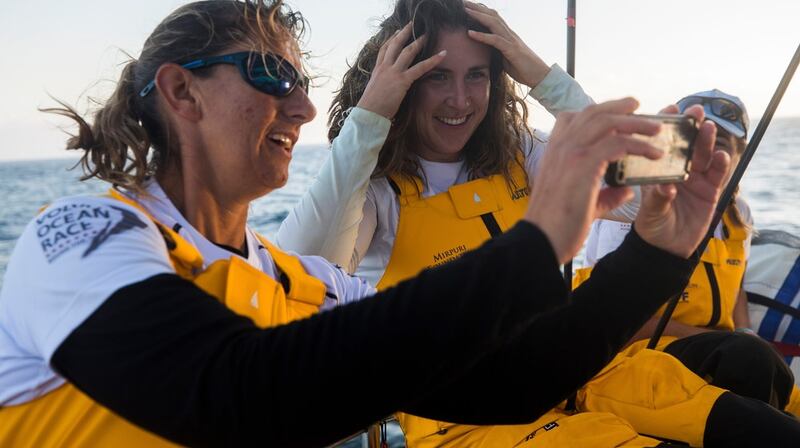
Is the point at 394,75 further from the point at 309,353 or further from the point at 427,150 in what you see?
the point at 309,353

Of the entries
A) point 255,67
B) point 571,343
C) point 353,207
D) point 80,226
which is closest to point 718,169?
point 571,343

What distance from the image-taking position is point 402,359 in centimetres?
97

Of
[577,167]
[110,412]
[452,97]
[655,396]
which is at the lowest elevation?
[655,396]

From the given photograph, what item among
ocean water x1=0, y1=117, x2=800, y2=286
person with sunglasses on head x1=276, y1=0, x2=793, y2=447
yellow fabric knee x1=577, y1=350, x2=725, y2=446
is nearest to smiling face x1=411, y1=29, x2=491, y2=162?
person with sunglasses on head x1=276, y1=0, x2=793, y2=447

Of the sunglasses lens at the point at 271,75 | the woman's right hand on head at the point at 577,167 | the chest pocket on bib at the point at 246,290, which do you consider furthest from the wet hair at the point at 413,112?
the woman's right hand on head at the point at 577,167

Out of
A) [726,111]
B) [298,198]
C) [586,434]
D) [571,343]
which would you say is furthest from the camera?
[298,198]

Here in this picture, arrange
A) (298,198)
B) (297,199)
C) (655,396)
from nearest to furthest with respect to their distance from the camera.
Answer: (655,396) → (298,198) → (297,199)

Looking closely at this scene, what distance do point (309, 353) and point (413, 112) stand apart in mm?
1780

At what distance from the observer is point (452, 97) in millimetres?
2617

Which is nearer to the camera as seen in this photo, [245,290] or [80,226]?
[80,226]

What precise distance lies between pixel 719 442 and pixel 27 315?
153cm

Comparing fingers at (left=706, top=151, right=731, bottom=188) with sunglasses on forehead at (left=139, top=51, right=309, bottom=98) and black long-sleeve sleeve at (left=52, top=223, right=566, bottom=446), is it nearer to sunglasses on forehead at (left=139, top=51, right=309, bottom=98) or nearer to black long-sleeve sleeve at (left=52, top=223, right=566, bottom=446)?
black long-sleeve sleeve at (left=52, top=223, right=566, bottom=446)

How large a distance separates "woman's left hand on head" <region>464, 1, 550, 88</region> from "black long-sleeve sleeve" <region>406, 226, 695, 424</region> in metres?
1.36

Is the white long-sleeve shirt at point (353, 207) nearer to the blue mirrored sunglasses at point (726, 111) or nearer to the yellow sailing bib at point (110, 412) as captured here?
the yellow sailing bib at point (110, 412)
